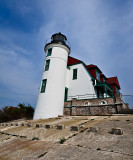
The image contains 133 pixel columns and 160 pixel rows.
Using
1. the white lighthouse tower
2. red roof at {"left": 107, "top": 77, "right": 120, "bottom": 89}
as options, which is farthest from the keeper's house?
red roof at {"left": 107, "top": 77, "right": 120, "bottom": 89}

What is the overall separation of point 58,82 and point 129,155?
529 inches

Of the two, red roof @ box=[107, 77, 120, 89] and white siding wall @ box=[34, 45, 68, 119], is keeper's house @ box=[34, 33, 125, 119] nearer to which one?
white siding wall @ box=[34, 45, 68, 119]

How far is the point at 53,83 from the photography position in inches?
594

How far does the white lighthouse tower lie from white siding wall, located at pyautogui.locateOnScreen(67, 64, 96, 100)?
242cm

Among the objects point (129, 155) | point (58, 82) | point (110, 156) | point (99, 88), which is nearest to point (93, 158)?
point (110, 156)

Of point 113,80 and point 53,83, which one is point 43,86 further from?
point 113,80

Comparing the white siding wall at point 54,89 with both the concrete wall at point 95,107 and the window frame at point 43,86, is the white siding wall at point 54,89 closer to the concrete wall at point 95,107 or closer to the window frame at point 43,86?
the window frame at point 43,86

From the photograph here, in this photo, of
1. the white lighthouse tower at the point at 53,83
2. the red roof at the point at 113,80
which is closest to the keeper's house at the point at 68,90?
the white lighthouse tower at the point at 53,83

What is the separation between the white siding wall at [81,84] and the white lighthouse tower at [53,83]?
2.42 m

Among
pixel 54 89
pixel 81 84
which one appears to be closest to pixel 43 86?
pixel 54 89

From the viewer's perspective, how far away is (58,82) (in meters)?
15.5

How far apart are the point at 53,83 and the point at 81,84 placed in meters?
4.91

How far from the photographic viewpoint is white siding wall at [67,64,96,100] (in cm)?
1661

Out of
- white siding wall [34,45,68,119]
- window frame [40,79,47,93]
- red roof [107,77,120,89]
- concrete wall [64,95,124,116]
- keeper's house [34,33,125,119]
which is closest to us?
concrete wall [64,95,124,116]
